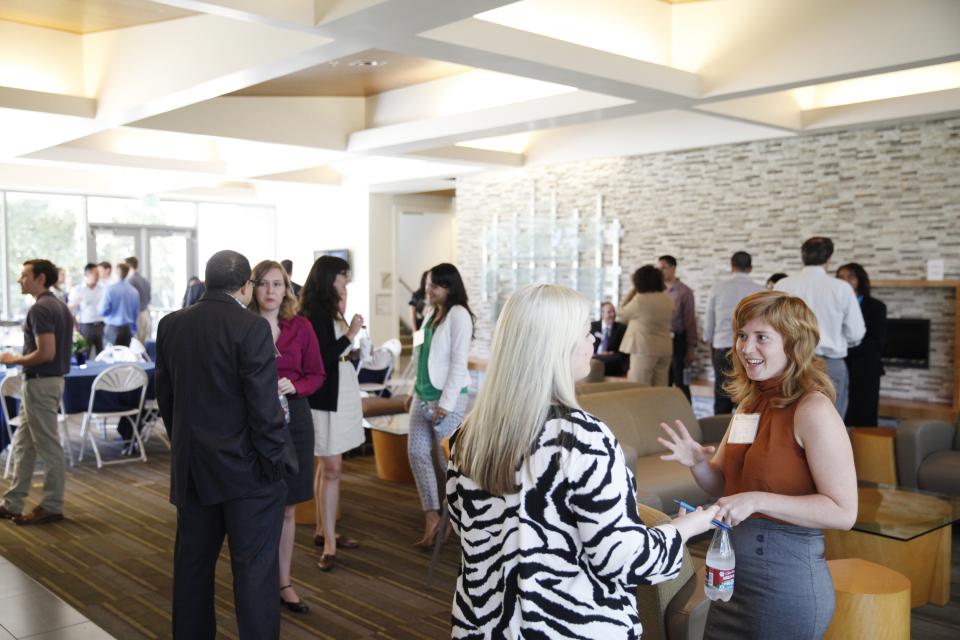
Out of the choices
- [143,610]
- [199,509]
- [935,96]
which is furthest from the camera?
[935,96]

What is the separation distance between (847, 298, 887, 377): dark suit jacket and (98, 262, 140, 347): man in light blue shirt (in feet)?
30.5

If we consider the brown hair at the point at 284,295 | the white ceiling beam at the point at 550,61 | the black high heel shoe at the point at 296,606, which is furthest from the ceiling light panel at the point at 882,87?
the black high heel shoe at the point at 296,606

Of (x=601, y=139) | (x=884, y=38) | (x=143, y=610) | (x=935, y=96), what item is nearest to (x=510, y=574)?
(x=143, y=610)

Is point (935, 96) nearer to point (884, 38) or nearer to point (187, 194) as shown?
point (884, 38)

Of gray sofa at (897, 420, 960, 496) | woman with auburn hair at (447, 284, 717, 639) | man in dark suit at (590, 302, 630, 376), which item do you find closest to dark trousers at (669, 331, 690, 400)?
man in dark suit at (590, 302, 630, 376)

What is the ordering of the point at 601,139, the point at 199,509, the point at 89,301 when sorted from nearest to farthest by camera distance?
the point at 199,509, the point at 601,139, the point at 89,301

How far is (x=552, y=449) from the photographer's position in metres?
1.69

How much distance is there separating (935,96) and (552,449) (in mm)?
7462

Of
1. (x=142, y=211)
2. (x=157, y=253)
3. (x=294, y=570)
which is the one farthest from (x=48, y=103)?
(x=157, y=253)

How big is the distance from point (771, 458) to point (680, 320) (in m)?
7.10

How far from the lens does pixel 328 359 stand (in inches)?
175

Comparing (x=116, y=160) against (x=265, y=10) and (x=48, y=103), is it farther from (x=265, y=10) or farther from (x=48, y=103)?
(x=265, y=10)

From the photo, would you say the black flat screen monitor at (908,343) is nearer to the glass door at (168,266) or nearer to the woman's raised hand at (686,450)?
the woman's raised hand at (686,450)

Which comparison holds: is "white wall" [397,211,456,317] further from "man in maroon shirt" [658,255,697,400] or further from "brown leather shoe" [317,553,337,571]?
"brown leather shoe" [317,553,337,571]
